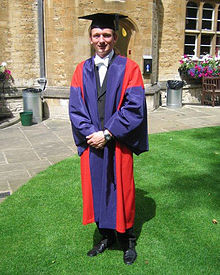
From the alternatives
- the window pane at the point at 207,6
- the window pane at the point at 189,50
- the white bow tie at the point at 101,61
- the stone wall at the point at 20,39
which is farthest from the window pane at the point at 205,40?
the white bow tie at the point at 101,61

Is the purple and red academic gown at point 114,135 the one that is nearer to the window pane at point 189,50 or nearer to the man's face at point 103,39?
the man's face at point 103,39

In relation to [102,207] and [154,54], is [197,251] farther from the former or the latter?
[154,54]

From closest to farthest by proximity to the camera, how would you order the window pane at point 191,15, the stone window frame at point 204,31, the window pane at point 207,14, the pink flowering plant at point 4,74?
the pink flowering plant at point 4,74, the window pane at point 191,15, the stone window frame at point 204,31, the window pane at point 207,14

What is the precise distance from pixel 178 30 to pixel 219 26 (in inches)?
83.8

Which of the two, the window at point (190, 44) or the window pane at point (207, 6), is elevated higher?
the window pane at point (207, 6)

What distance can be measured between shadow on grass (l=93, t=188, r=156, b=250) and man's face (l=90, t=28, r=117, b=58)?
187 centimetres

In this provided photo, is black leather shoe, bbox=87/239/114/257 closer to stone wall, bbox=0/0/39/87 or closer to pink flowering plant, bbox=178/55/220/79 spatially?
stone wall, bbox=0/0/39/87

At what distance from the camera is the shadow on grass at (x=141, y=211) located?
353 centimetres

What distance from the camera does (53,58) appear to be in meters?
9.34

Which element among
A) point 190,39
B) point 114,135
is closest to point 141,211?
point 114,135

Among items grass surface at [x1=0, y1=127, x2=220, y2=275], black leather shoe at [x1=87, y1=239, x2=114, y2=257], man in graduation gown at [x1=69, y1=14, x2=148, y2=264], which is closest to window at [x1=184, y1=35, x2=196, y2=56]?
grass surface at [x1=0, y1=127, x2=220, y2=275]

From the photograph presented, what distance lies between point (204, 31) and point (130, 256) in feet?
35.5

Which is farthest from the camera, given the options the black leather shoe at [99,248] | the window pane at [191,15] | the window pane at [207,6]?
the window pane at [207,6]

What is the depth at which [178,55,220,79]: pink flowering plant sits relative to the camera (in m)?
11.3
